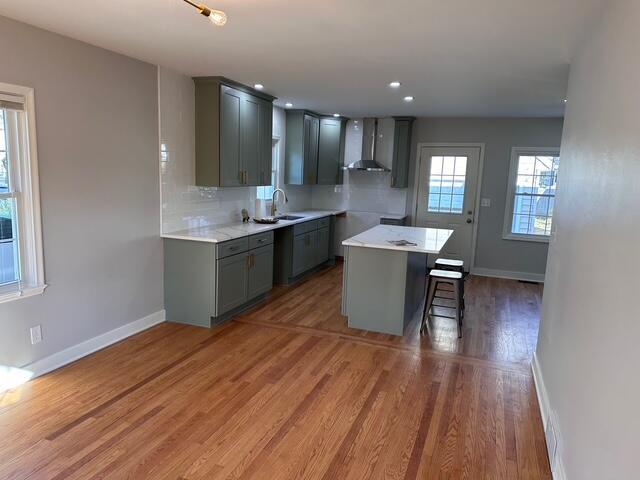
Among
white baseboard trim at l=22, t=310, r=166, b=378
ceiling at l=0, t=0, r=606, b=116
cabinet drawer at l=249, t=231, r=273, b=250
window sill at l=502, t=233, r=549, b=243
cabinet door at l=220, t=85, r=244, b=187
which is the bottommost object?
white baseboard trim at l=22, t=310, r=166, b=378

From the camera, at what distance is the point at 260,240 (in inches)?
195

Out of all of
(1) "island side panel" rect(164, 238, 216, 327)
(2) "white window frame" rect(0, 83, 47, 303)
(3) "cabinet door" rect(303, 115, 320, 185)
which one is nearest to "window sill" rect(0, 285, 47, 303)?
(2) "white window frame" rect(0, 83, 47, 303)

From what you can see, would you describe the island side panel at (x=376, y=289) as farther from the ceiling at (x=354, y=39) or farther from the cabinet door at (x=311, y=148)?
the cabinet door at (x=311, y=148)

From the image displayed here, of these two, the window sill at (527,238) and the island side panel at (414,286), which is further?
A: the window sill at (527,238)

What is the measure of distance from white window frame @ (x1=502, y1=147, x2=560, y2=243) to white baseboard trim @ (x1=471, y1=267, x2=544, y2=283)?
53cm

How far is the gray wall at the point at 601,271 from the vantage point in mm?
1498

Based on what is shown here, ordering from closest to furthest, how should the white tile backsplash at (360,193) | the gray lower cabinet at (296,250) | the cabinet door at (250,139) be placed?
the cabinet door at (250,139) < the gray lower cabinet at (296,250) < the white tile backsplash at (360,193)

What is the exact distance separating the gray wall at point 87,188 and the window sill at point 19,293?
4cm

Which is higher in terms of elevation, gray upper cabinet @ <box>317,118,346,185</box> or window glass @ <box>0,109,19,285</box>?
gray upper cabinet @ <box>317,118,346,185</box>

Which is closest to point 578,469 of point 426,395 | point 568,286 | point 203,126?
point 568,286

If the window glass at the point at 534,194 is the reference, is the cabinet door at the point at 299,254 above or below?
below

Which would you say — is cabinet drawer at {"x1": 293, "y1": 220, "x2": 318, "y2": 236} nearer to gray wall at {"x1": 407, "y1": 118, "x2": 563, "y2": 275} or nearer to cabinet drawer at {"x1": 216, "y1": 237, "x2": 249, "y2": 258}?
cabinet drawer at {"x1": 216, "y1": 237, "x2": 249, "y2": 258}

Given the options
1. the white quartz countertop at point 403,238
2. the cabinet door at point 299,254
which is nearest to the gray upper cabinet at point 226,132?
the cabinet door at point 299,254

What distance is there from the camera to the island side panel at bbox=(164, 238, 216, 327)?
4.22m
